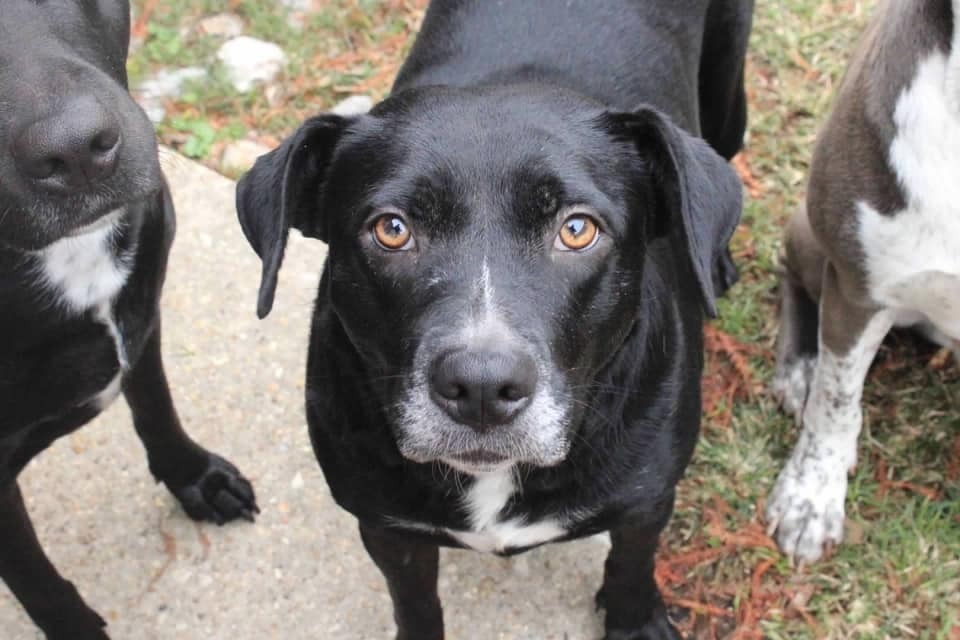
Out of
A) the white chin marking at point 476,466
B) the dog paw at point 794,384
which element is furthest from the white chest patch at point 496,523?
the dog paw at point 794,384

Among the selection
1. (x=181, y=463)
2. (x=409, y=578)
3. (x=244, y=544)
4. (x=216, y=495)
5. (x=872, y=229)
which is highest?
(x=872, y=229)

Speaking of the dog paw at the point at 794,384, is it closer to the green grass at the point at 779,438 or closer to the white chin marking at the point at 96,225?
the green grass at the point at 779,438

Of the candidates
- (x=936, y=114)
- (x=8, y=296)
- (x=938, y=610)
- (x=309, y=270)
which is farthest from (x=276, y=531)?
(x=936, y=114)

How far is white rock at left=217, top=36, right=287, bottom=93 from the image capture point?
5.11 m

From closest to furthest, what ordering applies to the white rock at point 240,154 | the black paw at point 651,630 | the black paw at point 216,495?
the black paw at point 651,630 < the black paw at point 216,495 < the white rock at point 240,154

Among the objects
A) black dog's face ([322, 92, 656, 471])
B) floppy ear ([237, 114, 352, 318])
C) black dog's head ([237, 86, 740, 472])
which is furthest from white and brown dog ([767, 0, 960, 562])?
floppy ear ([237, 114, 352, 318])

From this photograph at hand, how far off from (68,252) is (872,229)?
1.90 m

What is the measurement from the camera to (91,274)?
289 centimetres

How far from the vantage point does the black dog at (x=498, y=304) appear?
2334 mm

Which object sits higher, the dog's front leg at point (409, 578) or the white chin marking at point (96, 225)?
the white chin marking at point (96, 225)

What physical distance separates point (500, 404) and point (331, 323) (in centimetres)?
65

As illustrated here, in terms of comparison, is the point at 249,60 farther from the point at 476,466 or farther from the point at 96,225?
the point at 476,466

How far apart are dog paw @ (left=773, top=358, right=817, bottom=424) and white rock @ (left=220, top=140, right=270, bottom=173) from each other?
2.09m

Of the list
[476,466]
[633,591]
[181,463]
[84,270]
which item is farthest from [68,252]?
[633,591]
